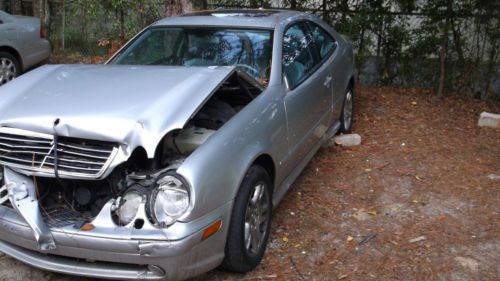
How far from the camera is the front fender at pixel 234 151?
2.94 metres

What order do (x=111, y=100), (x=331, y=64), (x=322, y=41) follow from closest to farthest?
(x=111, y=100), (x=331, y=64), (x=322, y=41)

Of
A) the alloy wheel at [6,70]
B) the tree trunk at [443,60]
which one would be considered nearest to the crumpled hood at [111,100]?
the tree trunk at [443,60]

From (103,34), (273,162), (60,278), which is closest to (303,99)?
(273,162)

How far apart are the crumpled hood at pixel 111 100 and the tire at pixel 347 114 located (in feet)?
7.83

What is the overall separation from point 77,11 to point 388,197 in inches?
318

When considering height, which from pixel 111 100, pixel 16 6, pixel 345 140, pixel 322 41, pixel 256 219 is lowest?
pixel 345 140

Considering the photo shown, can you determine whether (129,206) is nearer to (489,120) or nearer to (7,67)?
(489,120)

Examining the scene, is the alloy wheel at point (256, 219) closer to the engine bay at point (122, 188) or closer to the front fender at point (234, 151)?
the front fender at point (234, 151)

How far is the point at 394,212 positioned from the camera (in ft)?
14.3

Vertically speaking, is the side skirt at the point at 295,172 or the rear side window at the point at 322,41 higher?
the rear side window at the point at 322,41

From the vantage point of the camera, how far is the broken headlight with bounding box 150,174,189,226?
9.50ft

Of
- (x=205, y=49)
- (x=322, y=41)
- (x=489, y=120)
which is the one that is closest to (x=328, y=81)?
(x=322, y=41)

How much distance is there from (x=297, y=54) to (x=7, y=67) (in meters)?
5.69

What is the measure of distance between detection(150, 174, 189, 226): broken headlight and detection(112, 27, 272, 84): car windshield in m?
1.53
